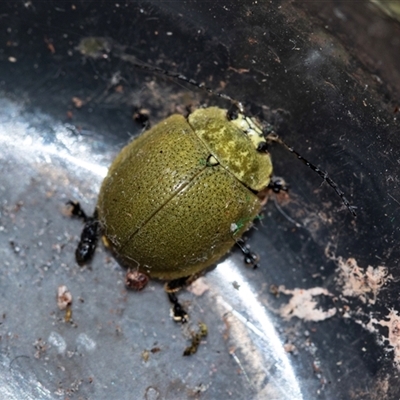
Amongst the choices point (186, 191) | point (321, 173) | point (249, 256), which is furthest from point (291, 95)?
point (249, 256)

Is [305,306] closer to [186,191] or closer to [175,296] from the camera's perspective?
[175,296]

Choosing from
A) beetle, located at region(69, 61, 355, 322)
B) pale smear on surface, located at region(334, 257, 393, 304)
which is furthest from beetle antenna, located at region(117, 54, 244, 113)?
pale smear on surface, located at region(334, 257, 393, 304)

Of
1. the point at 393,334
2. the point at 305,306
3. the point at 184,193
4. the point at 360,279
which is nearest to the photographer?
the point at 184,193

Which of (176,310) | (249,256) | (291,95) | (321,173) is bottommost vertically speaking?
(176,310)

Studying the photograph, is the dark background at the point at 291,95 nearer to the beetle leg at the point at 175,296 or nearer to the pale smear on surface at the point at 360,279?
the pale smear on surface at the point at 360,279

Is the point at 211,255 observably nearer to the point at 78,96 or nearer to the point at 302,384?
the point at 302,384

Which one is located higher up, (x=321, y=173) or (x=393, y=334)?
(x=321, y=173)

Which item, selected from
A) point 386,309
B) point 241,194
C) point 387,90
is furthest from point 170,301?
point 387,90

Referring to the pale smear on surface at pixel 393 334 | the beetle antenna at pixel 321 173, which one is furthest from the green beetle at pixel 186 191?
the pale smear on surface at pixel 393 334
